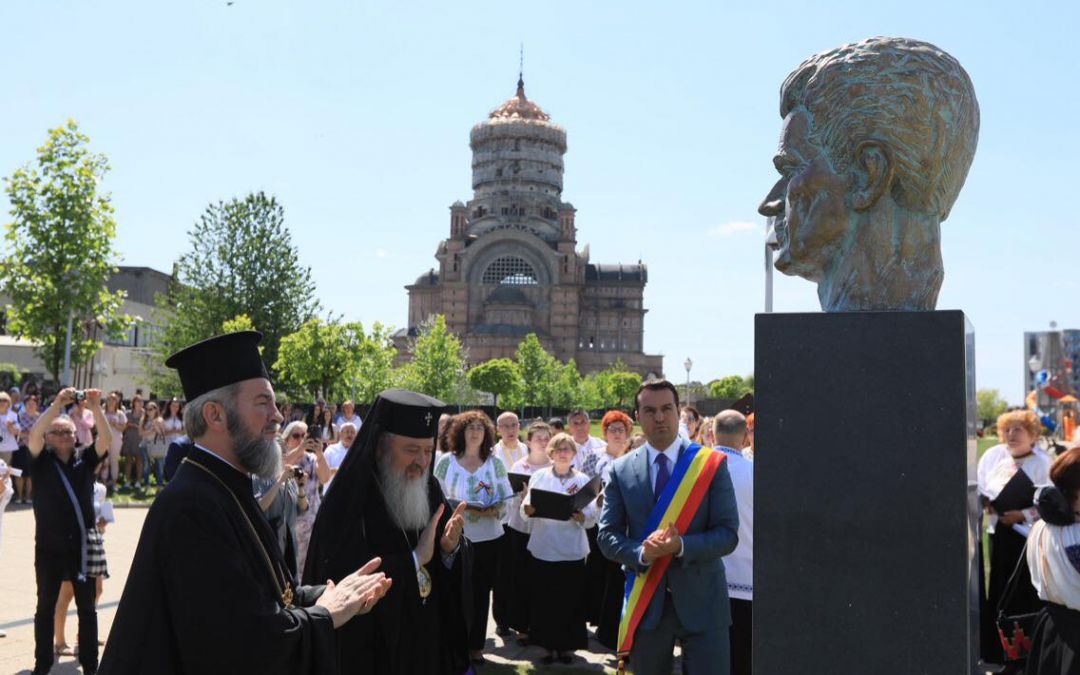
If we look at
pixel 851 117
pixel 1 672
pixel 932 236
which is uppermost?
pixel 851 117

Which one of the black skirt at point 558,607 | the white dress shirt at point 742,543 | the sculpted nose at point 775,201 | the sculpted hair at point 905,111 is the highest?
the sculpted hair at point 905,111

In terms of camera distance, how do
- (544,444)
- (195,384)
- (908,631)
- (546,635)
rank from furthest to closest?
(544,444), (546,635), (195,384), (908,631)

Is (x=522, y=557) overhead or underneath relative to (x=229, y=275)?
underneath

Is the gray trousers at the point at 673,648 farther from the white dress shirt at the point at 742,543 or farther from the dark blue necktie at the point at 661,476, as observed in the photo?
the white dress shirt at the point at 742,543

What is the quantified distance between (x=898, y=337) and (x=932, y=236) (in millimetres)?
450

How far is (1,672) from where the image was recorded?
21.2 ft

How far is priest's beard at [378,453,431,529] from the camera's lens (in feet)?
14.9

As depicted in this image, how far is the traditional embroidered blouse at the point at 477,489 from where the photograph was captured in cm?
795

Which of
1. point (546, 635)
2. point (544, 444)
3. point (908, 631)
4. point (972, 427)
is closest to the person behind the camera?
point (908, 631)

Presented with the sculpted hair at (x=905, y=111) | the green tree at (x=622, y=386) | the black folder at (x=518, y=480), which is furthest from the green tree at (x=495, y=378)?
the sculpted hair at (x=905, y=111)

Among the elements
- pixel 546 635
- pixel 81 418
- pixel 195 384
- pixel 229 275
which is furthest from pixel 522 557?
pixel 229 275

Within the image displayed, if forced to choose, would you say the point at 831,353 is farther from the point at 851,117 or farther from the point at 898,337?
the point at 851,117

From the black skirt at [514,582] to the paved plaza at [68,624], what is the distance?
0.82 feet

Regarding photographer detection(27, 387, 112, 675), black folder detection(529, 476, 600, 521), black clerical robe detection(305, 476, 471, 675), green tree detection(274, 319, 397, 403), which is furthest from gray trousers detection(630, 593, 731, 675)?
green tree detection(274, 319, 397, 403)
